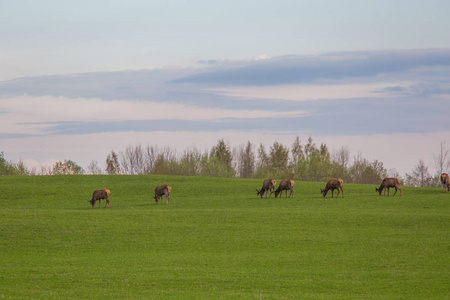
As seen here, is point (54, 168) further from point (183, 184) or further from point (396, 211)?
point (396, 211)

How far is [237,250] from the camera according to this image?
2591 cm

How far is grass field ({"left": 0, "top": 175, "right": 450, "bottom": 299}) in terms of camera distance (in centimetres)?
1844

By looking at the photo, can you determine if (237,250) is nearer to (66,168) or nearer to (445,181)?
(445,181)

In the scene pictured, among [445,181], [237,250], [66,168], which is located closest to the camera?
[237,250]

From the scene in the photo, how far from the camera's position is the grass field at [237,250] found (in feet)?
60.5

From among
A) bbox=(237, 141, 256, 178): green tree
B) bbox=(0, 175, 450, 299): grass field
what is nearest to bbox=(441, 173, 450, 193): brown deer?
bbox=(0, 175, 450, 299): grass field

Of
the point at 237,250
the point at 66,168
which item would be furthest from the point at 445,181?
the point at 66,168

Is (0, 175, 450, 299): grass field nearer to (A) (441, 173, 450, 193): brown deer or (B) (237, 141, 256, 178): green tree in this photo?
(A) (441, 173, 450, 193): brown deer

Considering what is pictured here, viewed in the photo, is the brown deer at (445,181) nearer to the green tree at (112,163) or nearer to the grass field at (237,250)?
the grass field at (237,250)

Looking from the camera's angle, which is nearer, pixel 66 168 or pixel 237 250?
pixel 237 250

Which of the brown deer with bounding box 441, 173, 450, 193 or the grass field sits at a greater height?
the brown deer with bounding box 441, 173, 450, 193

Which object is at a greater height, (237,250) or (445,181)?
(445,181)

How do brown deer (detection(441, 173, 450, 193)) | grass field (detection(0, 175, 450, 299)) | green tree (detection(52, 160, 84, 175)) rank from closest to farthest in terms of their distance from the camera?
grass field (detection(0, 175, 450, 299)) < brown deer (detection(441, 173, 450, 193)) < green tree (detection(52, 160, 84, 175))

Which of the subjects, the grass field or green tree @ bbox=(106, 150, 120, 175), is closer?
the grass field
